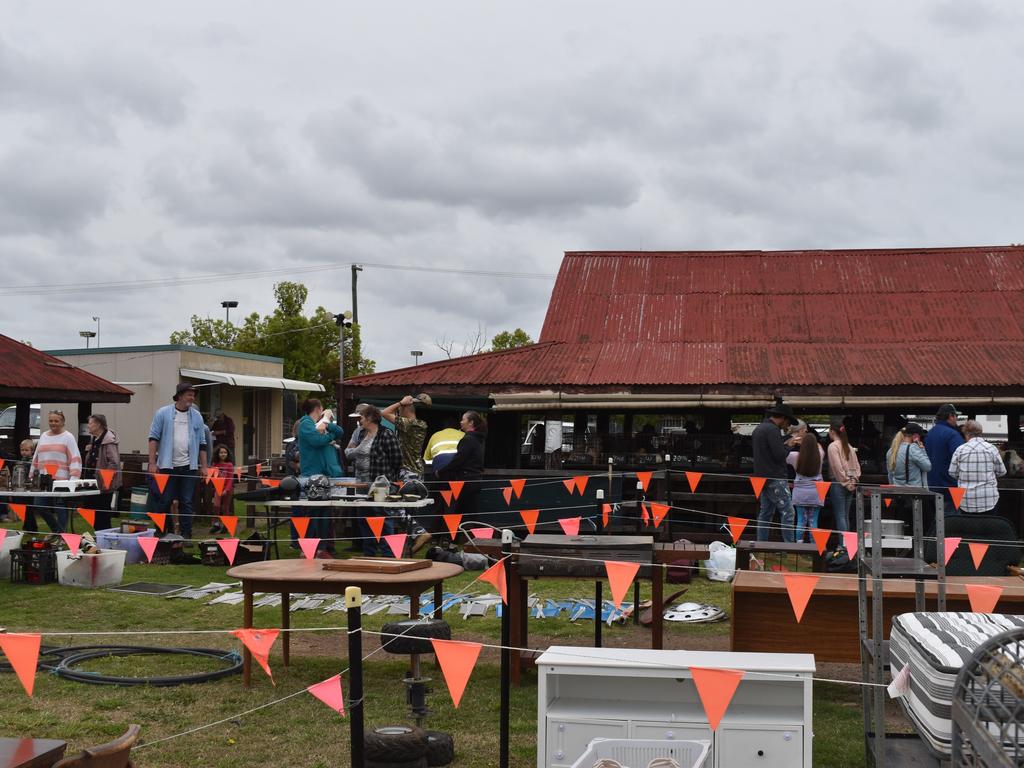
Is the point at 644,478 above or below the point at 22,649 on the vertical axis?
above

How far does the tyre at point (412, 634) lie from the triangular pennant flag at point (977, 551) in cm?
409

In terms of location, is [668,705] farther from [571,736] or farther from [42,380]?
[42,380]

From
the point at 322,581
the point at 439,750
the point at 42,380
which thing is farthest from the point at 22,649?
the point at 42,380

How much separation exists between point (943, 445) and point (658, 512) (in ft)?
10.8

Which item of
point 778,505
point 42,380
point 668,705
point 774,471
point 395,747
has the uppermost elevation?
point 42,380

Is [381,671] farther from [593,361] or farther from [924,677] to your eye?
[593,361]

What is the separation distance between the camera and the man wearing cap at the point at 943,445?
1252 cm

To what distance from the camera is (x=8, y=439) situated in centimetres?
2275

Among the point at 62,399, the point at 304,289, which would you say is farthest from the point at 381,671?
the point at 304,289

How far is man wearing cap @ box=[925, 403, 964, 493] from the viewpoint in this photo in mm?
12516

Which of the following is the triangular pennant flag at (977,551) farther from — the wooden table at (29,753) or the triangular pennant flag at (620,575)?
the wooden table at (29,753)

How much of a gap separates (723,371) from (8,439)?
14821 millimetres

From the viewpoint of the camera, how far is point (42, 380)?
18.0m

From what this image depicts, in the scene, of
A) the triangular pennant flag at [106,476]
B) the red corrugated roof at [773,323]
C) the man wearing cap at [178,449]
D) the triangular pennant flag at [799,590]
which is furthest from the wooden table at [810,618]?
the red corrugated roof at [773,323]
